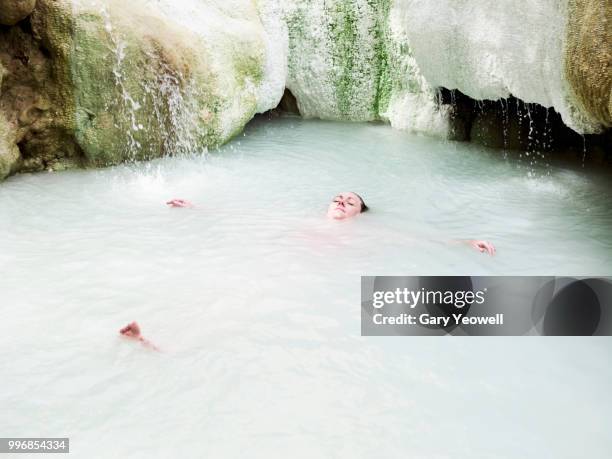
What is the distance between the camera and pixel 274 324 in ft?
13.9

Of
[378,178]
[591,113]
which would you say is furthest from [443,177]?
[591,113]

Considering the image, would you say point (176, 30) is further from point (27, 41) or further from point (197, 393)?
point (197, 393)

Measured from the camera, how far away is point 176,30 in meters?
8.29

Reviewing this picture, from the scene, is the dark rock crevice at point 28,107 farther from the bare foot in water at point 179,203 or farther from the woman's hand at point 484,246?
the woman's hand at point 484,246

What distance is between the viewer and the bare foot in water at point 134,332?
3906 millimetres

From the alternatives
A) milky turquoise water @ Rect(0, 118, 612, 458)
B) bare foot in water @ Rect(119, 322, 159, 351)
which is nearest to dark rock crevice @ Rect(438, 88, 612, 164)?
milky turquoise water @ Rect(0, 118, 612, 458)

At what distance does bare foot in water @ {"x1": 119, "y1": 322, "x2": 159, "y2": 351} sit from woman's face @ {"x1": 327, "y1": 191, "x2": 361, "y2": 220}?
282 centimetres

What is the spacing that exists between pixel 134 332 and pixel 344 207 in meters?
2.97

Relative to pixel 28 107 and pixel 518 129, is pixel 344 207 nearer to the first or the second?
pixel 28 107

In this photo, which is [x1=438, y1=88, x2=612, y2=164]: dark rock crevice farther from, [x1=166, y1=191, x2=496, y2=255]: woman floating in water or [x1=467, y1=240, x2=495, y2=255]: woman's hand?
[x1=467, y1=240, x2=495, y2=255]: woman's hand

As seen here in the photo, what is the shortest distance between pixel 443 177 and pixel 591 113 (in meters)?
2.23

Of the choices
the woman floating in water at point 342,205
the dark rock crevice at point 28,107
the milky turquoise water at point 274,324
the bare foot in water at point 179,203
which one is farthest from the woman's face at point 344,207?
the dark rock crevice at point 28,107

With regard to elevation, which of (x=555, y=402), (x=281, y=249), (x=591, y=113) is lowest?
(x=555, y=402)

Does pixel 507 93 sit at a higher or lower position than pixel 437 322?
higher
